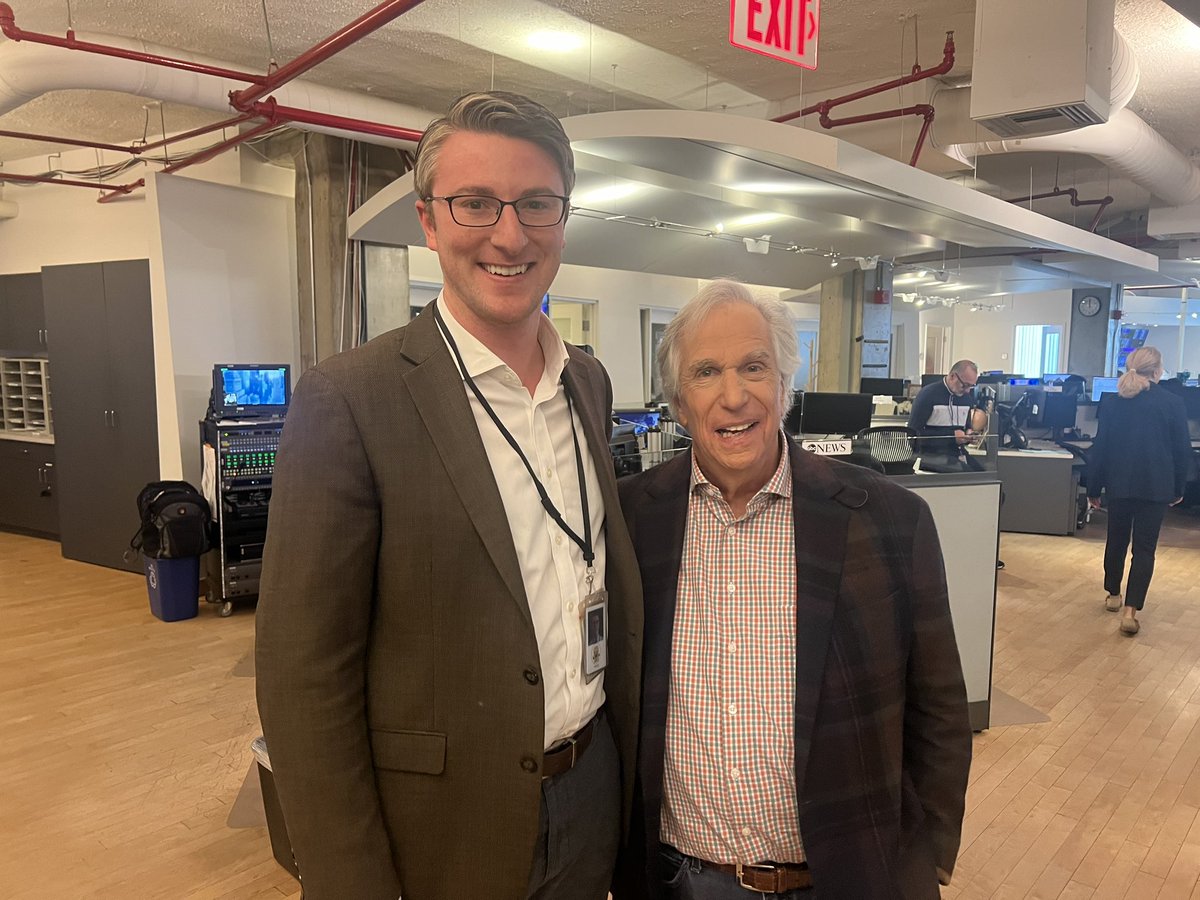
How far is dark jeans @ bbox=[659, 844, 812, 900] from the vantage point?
4.59 ft

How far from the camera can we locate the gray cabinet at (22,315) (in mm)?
8031

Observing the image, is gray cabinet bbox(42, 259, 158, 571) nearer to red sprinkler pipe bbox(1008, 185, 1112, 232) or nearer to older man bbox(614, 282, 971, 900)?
older man bbox(614, 282, 971, 900)

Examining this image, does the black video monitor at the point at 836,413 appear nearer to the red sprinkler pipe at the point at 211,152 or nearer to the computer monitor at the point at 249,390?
the computer monitor at the point at 249,390

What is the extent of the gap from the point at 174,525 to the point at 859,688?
A: 214 inches

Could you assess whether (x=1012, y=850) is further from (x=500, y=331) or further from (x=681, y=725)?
(x=500, y=331)

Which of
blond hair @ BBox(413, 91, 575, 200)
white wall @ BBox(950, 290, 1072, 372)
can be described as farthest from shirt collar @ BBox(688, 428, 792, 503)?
white wall @ BBox(950, 290, 1072, 372)

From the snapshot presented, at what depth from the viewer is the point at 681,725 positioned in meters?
1.42

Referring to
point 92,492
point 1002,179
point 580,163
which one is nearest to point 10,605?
point 92,492

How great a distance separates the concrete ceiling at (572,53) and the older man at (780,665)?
3948 mm

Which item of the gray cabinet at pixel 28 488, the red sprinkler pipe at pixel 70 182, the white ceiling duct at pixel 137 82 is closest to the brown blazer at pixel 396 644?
the white ceiling duct at pixel 137 82

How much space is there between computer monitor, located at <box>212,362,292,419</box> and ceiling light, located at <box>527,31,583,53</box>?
3064 mm

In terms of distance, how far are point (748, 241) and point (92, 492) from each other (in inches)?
251

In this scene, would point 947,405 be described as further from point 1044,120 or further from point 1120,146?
point 1044,120

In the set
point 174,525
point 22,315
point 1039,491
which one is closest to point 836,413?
point 1039,491
